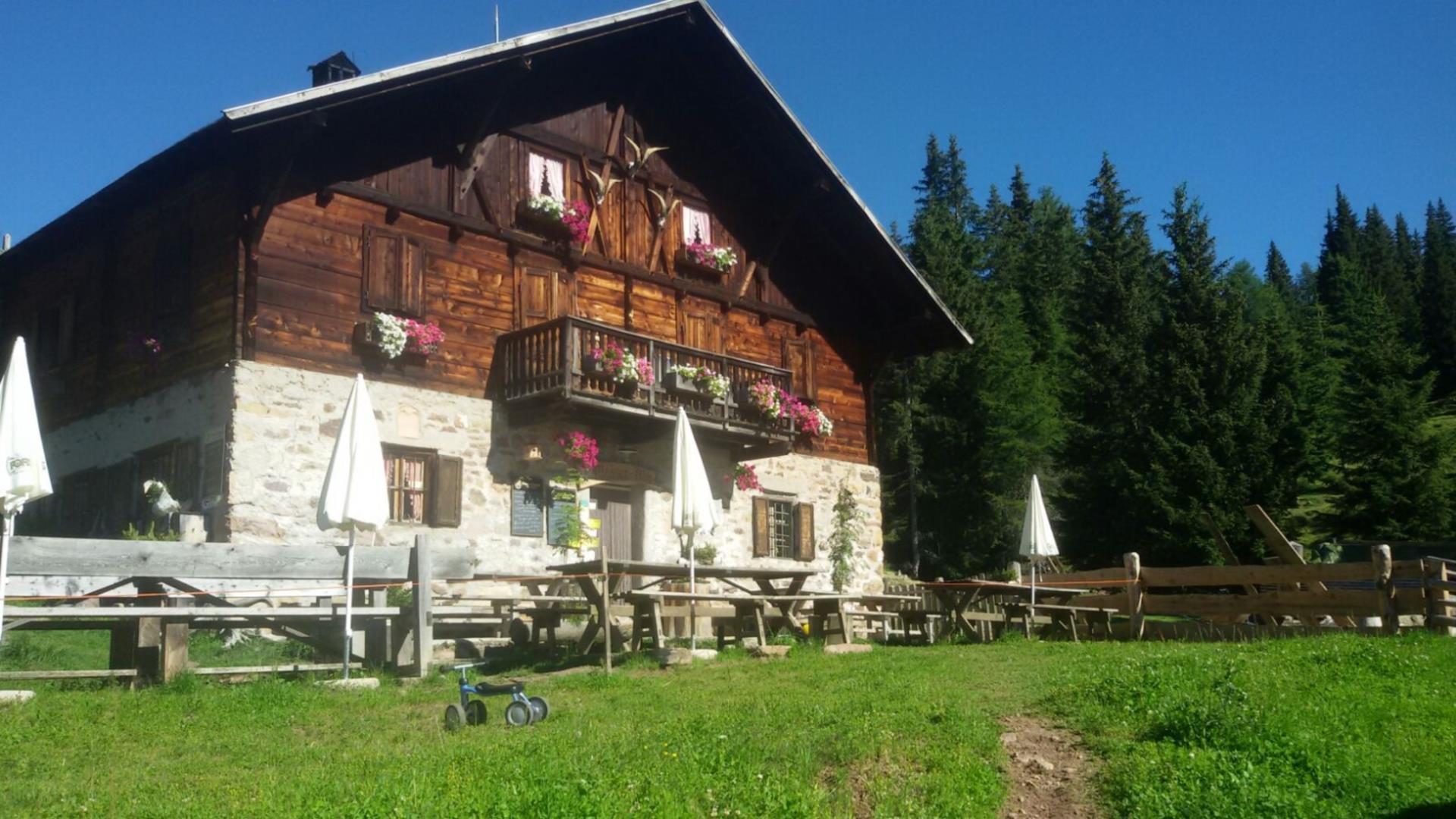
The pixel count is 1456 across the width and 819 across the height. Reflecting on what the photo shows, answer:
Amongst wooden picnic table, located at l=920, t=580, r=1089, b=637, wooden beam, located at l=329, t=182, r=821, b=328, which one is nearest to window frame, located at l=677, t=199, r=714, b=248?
wooden beam, located at l=329, t=182, r=821, b=328

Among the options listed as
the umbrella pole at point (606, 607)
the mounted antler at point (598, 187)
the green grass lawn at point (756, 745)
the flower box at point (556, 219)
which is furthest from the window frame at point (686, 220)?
the green grass lawn at point (756, 745)

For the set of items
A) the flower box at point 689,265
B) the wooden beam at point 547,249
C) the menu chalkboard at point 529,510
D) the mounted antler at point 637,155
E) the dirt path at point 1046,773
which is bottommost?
the dirt path at point 1046,773

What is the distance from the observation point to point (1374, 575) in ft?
50.4

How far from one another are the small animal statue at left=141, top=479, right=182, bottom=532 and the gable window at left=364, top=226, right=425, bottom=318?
3.50 metres

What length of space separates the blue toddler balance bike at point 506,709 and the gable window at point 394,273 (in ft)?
31.8

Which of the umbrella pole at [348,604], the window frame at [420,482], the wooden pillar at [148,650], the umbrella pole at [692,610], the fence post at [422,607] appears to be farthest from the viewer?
the window frame at [420,482]

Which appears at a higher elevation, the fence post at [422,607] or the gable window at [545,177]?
the gable window at [545,177]

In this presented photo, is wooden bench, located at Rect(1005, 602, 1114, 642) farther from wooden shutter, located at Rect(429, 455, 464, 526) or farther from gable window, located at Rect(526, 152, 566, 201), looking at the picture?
gable window, located at Rect(526, 152, 566, 201)

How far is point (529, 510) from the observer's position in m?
19.5

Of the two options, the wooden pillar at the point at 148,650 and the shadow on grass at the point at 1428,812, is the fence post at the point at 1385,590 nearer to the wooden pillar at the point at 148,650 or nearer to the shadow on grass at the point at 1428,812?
the shadow on grass at the point at 1428,812

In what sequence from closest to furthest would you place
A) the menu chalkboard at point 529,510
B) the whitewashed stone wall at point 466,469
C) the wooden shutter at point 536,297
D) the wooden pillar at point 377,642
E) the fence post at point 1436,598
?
1. the wooden pillar at point 377,642
2. the fence post at point 1436,598
3. the whitewashed stone wall at point 466,469
4. the menu chalkboard at point 529,510
5. the wooden shutter at point 536,297

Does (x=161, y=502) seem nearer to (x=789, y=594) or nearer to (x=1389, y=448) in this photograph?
(x=789, y=594)

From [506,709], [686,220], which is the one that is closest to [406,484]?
[686,220]

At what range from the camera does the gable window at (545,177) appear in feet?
67.2
